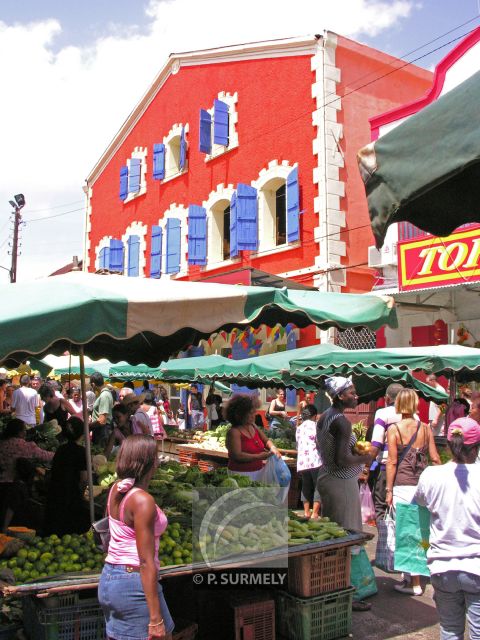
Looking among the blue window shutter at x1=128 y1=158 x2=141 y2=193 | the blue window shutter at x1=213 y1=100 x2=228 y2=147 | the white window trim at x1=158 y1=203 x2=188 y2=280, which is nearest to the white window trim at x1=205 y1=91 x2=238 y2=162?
the blue window shutter at x1=213 y1=100 x2=228 y2=147

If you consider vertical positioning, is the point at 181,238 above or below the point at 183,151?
below

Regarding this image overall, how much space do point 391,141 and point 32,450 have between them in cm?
585

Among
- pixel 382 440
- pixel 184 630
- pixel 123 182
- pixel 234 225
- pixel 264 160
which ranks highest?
pixel 123 182

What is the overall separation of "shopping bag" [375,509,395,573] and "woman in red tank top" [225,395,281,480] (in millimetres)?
1272

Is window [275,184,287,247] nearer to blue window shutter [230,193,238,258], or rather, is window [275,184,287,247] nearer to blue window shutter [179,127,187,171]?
blue window shutter [230,193,238,258]

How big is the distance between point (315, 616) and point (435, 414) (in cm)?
934

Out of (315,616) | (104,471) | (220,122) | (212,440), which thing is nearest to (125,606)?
(315,616)

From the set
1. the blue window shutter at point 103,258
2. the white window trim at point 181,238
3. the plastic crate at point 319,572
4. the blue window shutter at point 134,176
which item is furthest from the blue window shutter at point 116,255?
the plastic crate at point 319,572

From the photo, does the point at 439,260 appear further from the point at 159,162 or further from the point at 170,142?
the point at 170,142

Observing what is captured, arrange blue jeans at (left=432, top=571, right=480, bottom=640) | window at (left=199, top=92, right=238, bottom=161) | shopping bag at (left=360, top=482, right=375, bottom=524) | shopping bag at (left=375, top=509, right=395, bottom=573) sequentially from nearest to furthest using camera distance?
blue jeans at (left=432, top=571, right=480, bottom=640) < shopping bag at (left=375, top=509, right=395, bottom=573) < shopping bag at (left=360, top=482, right=375, bottom=524) < window at (left=199, top=92, right=238, bottom=161)

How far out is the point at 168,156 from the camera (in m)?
21.4

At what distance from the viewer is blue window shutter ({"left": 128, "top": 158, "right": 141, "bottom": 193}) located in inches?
892

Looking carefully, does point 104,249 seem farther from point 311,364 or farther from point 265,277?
point 311,364

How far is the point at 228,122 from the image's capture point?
18766 mm
